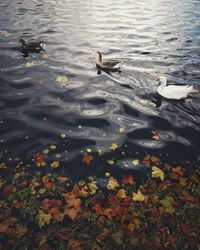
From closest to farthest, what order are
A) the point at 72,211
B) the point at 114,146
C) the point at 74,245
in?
the point at 74,245, the point at 72,211, the point at 114,146

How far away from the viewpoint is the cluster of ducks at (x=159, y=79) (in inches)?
406

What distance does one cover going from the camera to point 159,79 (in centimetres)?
1104

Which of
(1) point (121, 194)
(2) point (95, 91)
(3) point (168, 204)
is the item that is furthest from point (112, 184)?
(2) point (95, 91)

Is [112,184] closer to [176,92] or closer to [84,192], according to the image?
[84,192]

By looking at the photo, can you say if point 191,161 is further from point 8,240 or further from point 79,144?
point 8,240

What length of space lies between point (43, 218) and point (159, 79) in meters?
7.43

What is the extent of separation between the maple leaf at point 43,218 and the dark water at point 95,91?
1646mm

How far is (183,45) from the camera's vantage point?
56.0 feet

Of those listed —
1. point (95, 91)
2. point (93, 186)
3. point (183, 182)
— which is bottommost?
point (95, 91)

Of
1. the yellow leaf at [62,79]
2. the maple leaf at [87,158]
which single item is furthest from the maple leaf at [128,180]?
the yellow leaf at [62,79]

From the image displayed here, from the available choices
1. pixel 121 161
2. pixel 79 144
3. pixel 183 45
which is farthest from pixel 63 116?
pixel 183 45

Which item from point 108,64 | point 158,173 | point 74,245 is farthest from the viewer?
point 108,64

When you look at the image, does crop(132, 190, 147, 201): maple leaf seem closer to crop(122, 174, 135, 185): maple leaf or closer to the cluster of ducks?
crop(122, 174, 135, 185): maple leaf

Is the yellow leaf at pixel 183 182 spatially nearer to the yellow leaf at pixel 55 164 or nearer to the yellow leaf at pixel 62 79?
the yellow leaf at pixel 55 164
